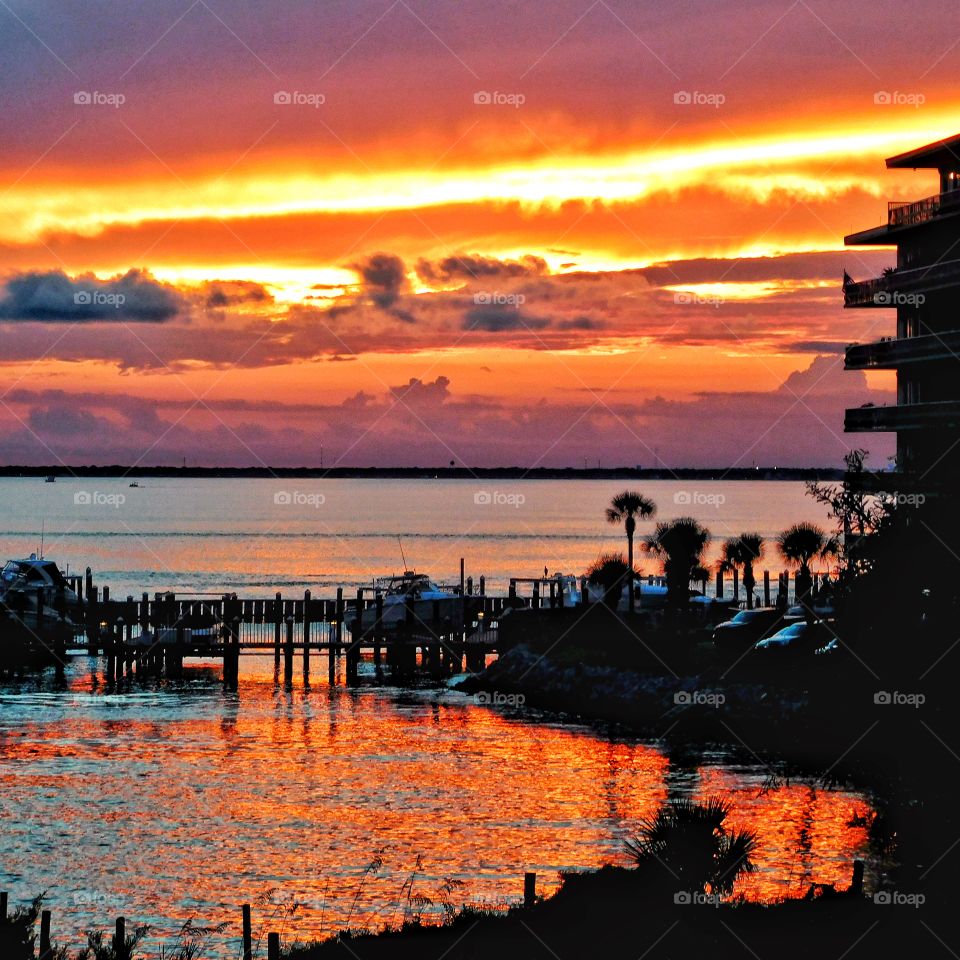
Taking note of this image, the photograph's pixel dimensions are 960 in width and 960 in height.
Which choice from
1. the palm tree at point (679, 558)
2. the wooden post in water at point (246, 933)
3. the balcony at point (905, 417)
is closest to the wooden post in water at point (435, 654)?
the palm tree at point (679, 558)

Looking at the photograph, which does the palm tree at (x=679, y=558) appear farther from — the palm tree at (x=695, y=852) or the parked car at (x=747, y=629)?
the palm tree at (x=695, y=852)

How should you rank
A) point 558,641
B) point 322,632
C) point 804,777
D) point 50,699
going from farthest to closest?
point 322,632, point 558,641, point 50,699, point 804,777

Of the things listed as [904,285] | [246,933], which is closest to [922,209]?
[904,285]

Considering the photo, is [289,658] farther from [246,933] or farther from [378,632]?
[246,933]

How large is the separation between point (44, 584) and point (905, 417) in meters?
46.0

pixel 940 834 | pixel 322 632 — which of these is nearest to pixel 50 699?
pixel 322 632

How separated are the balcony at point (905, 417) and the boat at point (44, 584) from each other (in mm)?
40868

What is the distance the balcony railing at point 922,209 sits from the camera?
67.9 m

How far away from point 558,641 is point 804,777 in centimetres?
2416

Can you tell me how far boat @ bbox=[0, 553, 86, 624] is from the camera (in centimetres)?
8000

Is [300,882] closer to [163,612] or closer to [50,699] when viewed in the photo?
[50,699]

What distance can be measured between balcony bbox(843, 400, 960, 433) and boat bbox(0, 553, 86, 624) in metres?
40.9

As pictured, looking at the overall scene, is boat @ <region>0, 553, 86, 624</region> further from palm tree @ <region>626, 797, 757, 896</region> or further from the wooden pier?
palm tree @ <region>626, 797, 757, 896</region>

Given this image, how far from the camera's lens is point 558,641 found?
66.4m
